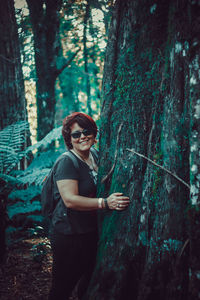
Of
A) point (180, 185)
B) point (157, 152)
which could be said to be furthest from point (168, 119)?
point (180, 185)

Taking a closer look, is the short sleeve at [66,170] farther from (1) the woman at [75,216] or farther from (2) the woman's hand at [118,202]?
(2) the woman's hand at [118,202]

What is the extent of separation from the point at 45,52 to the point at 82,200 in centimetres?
557

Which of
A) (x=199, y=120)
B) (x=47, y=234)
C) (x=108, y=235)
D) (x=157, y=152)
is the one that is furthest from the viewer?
(x=47, y=234)

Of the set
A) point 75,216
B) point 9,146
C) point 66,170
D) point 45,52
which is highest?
point 45,52

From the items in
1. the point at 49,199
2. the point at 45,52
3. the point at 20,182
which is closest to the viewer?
the point at 49,199

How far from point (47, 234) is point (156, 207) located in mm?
2813

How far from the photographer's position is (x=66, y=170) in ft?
7.59

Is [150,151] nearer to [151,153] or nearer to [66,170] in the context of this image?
[151,153]

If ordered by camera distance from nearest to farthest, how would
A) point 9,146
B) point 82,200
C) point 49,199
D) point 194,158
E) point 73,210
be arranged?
1. point 194,158
2. point 82,200
3. point 73,210
4. point 49,199
5. point 9,146

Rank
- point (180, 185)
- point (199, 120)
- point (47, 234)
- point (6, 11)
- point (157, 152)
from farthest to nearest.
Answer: point (6, 11), point (47, 234), point (157, 152), point (180, 185), point (199, 120)

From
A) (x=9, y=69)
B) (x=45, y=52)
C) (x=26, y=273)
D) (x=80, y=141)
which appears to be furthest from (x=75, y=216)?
(x=45, y=52)

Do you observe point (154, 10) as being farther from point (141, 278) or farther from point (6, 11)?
point (6, 11)

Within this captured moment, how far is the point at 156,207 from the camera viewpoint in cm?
212

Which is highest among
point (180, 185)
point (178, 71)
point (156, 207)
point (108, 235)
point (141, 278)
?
point (178, 71)
